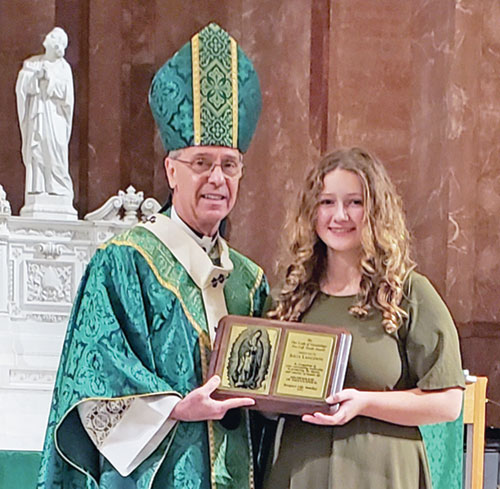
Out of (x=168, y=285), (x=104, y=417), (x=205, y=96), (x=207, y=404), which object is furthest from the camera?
(x=205, y=96)

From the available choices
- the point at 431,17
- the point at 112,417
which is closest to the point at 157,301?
the point at 112,417

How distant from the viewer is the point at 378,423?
9.08 feet

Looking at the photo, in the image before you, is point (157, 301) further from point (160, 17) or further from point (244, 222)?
point (160, 17)

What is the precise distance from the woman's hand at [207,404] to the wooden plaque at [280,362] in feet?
0.07

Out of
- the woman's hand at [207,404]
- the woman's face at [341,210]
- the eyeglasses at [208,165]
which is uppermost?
the eyeglasses at [208,165]

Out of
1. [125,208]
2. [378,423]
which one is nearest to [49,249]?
[125,208]

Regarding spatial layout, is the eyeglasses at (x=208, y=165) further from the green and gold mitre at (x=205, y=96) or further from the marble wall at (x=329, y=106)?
the marble wall at (x=329, y=106)

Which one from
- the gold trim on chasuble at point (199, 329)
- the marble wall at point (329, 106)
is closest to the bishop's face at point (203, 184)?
the gold trim on chasuble at point (199, 329)

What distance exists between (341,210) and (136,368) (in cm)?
61

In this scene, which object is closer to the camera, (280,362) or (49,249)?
(280,362)

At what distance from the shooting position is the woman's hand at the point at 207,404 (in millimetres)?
2605

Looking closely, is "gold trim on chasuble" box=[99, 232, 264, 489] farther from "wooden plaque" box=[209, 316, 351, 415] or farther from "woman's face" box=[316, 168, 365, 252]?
"woman's face" box=[316, 168, 365, 252]

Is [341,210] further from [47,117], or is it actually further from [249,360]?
[47,117]

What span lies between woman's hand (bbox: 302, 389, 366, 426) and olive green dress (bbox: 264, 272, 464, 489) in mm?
109
